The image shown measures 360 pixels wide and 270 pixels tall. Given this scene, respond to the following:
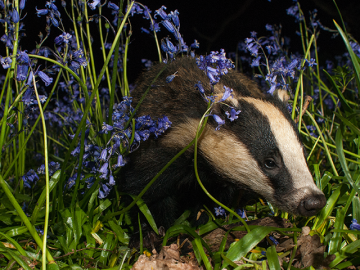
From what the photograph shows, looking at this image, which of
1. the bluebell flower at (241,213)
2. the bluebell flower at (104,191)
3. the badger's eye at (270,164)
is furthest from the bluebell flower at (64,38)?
the bluebell flower at (241,213)

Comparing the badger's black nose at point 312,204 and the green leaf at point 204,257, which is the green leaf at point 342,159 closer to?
the badger's black nose at point 312,204

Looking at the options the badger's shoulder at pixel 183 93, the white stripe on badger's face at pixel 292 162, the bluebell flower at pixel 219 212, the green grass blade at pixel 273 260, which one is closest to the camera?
the green grass blade at pixel 273 260

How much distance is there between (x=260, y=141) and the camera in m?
2.19

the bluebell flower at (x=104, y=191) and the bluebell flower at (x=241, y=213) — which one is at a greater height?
the bluebell flower at (x=104, y=191)

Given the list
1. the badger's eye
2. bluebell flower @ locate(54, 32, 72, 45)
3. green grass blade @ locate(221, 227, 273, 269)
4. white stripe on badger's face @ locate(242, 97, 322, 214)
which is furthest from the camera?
the badger's eye

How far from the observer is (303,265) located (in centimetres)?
172

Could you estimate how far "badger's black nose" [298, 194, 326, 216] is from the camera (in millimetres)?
1903

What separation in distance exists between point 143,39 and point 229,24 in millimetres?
1895

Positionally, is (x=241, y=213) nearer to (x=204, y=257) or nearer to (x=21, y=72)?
(x=204, y=257)

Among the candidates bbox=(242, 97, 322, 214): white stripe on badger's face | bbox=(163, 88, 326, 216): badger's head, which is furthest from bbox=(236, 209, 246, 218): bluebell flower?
bbox=(242, 97, 322, 214): white stripe on badger's face

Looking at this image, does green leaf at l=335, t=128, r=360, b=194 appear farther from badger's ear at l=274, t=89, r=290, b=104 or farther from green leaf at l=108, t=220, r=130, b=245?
green leaf at l=108, t=220, r=130, b=245

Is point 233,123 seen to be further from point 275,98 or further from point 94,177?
point 94,177

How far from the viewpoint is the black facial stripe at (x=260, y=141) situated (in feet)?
6.93

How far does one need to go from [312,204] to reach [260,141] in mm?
506
